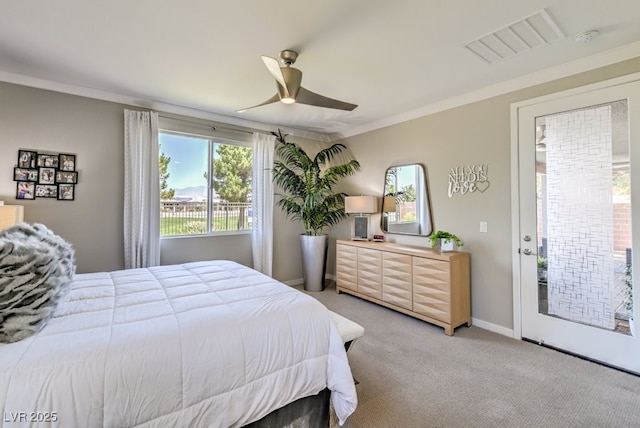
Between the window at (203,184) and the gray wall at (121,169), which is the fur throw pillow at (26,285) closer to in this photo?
the gray wall at (121,169)

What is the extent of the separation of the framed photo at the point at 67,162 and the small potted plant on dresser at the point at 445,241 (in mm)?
4091

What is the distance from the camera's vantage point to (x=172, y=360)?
1.30 metres

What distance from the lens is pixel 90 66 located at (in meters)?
2.71

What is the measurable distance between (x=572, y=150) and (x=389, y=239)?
2.29 metres

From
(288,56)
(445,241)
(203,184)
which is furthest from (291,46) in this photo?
(445,241)

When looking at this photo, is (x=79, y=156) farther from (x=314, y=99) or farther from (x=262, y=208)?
(x=314, y=99)

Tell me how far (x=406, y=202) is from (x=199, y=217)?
9.50 feet

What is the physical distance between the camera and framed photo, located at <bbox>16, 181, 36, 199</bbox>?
292 centimetres

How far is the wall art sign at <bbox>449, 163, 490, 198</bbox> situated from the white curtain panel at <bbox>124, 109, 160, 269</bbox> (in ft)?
11.9

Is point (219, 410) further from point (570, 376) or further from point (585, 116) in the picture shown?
point (585, 116)

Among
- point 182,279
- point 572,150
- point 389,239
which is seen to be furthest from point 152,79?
point 572,150

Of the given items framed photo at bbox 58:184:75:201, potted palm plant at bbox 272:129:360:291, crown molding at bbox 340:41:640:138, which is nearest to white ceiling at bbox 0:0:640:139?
crown molding at bbox 340:41:640:138

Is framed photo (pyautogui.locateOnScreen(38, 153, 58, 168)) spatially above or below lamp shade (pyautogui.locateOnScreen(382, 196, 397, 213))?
above

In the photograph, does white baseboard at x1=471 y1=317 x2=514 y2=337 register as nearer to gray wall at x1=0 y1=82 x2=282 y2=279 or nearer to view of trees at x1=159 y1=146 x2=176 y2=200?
view of trees at x1=159 y1=146 x2=176 y2=200
